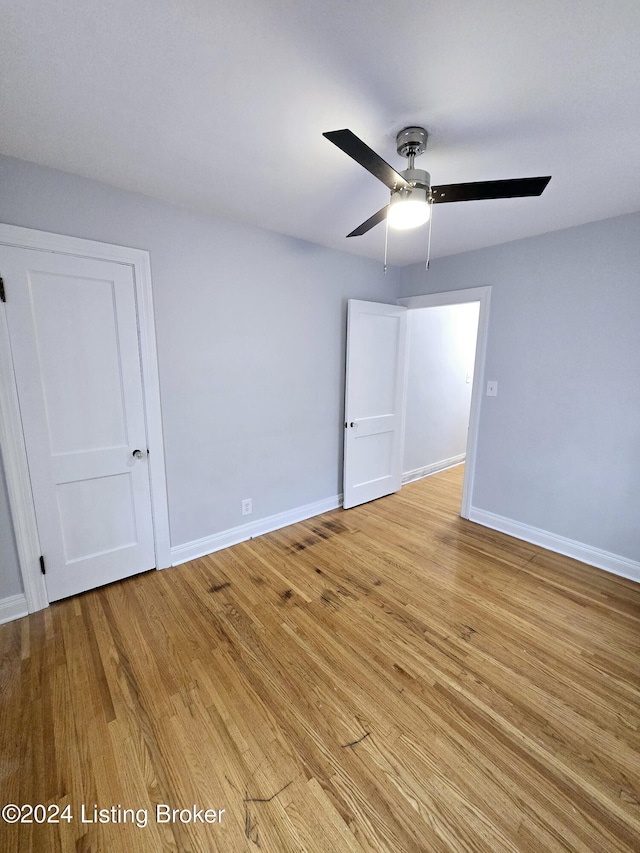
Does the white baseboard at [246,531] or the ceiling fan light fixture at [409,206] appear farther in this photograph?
the white baseboard at [246,531]

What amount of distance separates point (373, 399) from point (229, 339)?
1569 millimetres

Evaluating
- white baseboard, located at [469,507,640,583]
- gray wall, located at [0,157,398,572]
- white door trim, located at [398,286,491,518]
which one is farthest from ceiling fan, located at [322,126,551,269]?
white baseboard, located at [469,507,640,583]

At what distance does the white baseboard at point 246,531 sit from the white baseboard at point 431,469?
1.14 meters

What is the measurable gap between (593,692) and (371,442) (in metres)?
2.35

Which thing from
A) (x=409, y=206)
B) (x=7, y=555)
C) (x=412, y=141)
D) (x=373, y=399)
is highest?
(x=412, y=141)

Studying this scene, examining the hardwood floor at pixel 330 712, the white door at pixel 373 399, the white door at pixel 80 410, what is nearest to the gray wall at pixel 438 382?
the white door at pixel 373 399

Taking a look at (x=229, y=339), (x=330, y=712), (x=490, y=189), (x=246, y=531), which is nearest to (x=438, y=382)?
(x=229, y=339)

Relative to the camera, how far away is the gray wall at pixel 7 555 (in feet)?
6.12

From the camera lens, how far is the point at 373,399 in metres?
3.44

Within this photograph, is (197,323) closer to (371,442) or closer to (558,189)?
(371,442)

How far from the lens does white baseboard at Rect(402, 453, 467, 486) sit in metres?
4.23

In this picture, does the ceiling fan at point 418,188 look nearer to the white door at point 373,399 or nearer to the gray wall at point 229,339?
the gray wall at point 229,339

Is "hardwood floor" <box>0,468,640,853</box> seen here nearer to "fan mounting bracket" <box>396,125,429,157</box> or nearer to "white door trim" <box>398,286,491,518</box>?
"white door trim" <box>398,286,491,518</box>

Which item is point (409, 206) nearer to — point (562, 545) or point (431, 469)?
point (562, 545)
